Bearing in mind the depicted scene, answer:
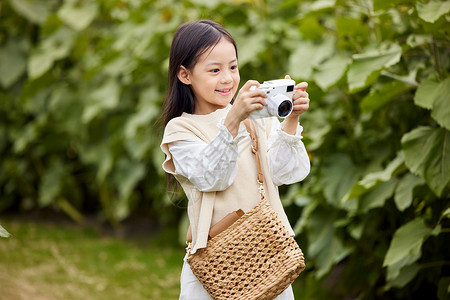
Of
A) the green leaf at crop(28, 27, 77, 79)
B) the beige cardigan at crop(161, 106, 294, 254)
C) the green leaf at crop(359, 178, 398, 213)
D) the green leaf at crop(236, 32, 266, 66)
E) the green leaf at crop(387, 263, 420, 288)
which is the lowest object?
the green leaf at crop(387, 263, 420, 288)

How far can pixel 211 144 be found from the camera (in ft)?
5.89

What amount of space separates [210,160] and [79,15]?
12.9 feet

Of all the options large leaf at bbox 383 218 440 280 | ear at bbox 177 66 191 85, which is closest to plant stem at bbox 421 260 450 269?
large leaf at bbox 383 218 440 280

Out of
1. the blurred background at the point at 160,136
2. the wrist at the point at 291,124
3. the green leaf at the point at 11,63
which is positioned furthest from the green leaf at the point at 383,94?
the green leaf at the point at 11,63

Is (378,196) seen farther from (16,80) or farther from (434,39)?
(16,80)

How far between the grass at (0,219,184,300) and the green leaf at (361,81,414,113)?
1.85 m

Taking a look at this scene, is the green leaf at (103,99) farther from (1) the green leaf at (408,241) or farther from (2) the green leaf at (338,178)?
(1) the green leaf at (408,241)

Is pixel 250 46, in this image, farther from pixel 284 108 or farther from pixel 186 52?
pixel 284 108

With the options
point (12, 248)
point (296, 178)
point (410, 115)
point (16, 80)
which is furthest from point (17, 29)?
point (296, 178)

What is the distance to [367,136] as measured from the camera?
11.4 ft

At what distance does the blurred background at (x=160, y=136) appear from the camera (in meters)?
2.86

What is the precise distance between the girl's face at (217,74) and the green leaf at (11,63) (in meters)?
4.17

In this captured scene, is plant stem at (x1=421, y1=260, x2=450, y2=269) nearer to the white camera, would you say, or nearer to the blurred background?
the blurred background

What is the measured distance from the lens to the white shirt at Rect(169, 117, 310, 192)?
179 cm
